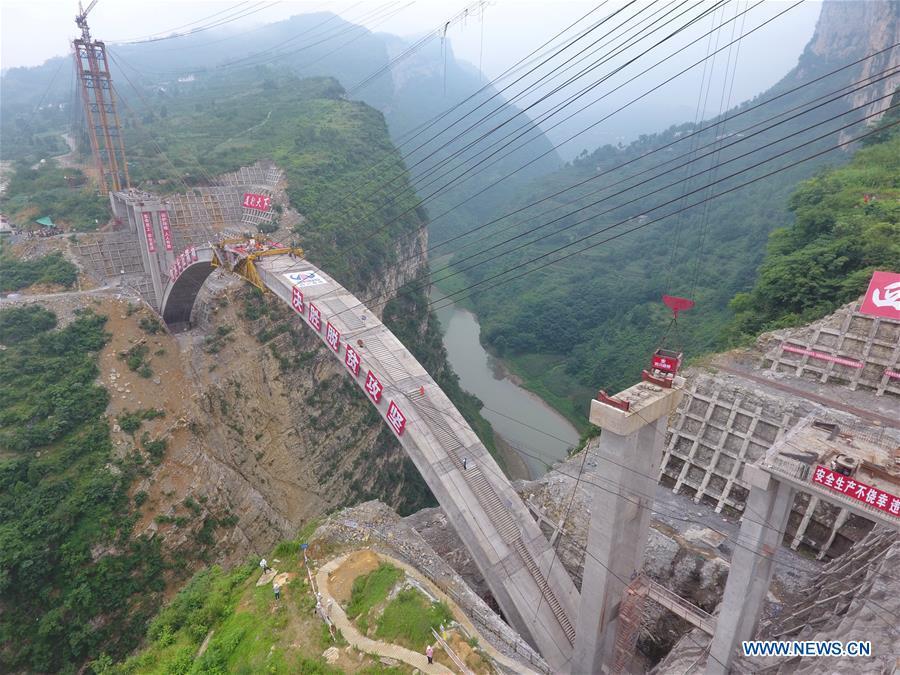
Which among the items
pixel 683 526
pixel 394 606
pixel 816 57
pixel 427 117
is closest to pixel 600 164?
pixel 816 57

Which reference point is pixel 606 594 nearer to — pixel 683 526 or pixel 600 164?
pixel 683 526

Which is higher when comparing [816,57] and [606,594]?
[816,57]

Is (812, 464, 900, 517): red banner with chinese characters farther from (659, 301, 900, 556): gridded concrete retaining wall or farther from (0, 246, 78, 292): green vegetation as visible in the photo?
(0, 246, 78, 292): green vegetation

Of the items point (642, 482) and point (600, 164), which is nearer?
point (642, 482)

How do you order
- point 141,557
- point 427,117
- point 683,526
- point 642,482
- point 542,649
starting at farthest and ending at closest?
1. point 427,117
2. point 141,557
3. point 683,526
4. point 542,649
5. point 642,482

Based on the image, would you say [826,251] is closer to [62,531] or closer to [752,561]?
[752,561]

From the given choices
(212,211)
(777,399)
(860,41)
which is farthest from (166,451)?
(860,41)

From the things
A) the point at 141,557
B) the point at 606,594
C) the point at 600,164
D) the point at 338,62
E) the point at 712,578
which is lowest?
the point at 712,578
